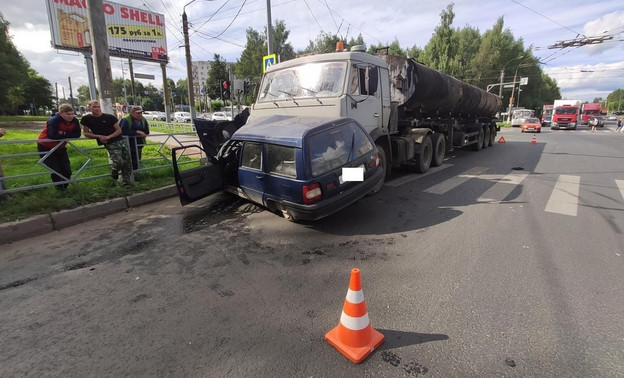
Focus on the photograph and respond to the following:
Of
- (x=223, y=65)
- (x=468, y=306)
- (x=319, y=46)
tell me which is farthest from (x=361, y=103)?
(x=223, y=65)

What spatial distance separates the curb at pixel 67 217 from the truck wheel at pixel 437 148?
301 inches

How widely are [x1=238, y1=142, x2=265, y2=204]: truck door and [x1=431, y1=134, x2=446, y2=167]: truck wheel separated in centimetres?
647

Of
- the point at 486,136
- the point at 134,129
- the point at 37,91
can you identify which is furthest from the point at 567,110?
the point at 37,91

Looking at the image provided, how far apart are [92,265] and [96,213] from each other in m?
2.07

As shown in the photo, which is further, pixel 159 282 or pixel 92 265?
pixel 92 265

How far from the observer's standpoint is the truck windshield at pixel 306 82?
588cm

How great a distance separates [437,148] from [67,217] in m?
9.28

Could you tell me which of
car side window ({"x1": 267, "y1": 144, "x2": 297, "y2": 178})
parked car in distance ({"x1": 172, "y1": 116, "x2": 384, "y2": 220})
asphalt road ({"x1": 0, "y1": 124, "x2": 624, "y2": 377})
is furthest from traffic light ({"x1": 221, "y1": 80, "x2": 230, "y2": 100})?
car side window ({"x1": 267, "y1": 144, "x2": 297, "y2": 178})

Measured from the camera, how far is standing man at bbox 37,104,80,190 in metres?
5.65

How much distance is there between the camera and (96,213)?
5422mm

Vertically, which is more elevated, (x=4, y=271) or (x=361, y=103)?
(x=361, y=103)

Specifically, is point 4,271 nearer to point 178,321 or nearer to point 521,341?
point 178,321

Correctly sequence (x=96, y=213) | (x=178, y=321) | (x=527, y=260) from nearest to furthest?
(x=178, y=321)
(x=527, y=260)
(x=96, y=213)

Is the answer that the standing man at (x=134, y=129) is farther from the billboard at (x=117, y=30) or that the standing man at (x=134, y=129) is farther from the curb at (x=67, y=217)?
the billboard at (x=117, y=30)
